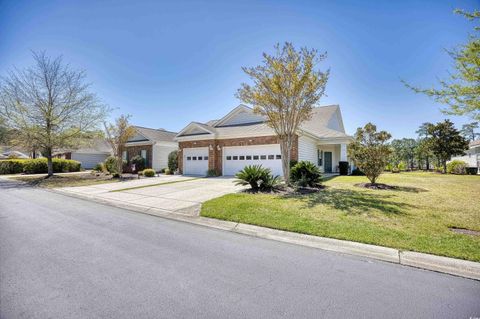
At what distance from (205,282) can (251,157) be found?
14.7 metres

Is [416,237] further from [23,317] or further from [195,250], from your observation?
[23,317]

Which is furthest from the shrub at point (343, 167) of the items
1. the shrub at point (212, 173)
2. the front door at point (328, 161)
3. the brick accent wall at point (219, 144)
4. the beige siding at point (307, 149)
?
the shrub at point (212, 173)

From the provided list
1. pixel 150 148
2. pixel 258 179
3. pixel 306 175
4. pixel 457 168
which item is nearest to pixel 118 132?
pixel 150 148

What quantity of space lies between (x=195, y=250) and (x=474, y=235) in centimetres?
556

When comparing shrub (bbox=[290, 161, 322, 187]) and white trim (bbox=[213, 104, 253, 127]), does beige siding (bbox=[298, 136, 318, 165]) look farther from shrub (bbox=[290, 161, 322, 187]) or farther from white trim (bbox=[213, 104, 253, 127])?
white trim (bbox=[213, 104, 253, 127])

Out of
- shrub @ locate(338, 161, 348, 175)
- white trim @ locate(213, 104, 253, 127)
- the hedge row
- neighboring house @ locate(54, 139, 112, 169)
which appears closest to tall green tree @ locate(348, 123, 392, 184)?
shrub @ locate(338, 161, 348, 175)

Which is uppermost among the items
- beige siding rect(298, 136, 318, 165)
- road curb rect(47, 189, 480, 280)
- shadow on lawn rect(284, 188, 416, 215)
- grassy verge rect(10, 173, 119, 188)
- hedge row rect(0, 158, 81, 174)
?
beige siding rect(298, 136, 318, 165)

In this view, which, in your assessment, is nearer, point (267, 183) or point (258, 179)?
point (267, 183)

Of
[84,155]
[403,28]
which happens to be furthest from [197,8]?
[84,155]

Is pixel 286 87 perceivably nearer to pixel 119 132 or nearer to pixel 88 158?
pixel 119 132

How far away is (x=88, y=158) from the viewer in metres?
35.7

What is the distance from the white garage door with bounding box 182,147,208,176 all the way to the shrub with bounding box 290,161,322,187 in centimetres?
1032

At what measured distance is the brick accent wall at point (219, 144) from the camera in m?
16.4

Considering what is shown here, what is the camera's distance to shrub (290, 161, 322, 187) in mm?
10906
